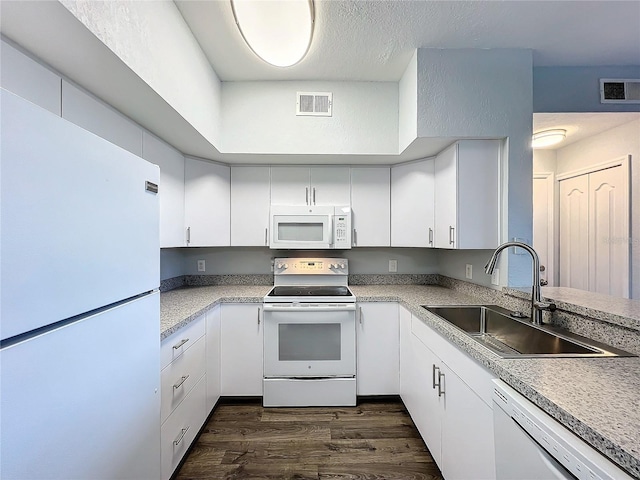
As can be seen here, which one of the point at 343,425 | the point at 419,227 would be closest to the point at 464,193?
the point at 419,227

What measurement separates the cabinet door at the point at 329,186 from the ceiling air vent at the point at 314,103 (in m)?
0.49

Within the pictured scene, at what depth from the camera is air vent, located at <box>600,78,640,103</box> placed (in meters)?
1.95

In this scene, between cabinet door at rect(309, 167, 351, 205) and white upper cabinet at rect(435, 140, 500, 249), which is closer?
white upper cabinet at rect(435, 140, 500, 249)

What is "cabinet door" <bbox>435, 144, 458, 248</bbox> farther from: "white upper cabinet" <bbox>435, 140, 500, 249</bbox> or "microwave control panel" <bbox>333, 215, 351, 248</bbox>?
"microwave control panel" <bbox>333, 215, 351, 248</bbox>

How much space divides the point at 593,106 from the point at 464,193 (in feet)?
3.99

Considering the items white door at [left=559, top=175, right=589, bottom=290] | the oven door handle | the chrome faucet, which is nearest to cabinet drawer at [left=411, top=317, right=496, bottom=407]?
the chrome faucet

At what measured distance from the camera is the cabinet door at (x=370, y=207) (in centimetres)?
249

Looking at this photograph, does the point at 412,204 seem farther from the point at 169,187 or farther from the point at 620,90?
the point at 169,187

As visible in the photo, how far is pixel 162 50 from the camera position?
4.36 ft

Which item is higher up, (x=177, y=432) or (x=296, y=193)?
(x=296, y=193)

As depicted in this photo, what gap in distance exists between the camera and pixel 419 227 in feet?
7.73

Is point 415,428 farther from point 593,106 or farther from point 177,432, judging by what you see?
point 593,106

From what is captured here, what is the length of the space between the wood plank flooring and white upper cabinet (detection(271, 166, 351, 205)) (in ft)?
5.66

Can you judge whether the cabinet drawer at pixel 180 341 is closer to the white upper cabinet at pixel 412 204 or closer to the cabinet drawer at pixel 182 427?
the cabinet drawer at pixel 182 427
